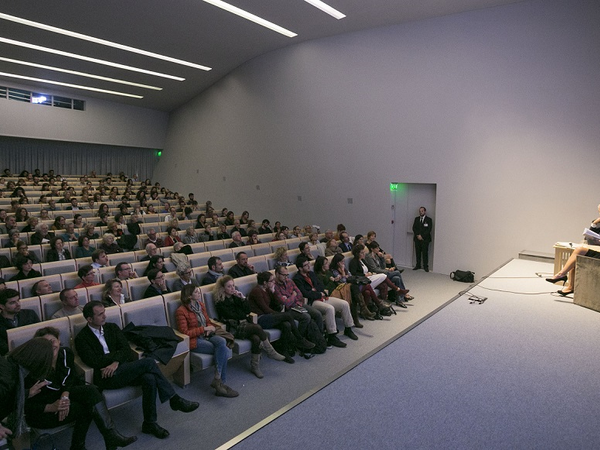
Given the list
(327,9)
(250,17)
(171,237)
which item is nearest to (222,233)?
(171,237)

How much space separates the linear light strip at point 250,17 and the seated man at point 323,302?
5.87 m

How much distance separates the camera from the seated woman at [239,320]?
4.30m

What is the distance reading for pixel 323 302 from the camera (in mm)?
5406

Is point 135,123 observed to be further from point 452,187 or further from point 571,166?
point 571,166

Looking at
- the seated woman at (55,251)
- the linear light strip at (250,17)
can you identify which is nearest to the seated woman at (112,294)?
the seated woman at (55,251)

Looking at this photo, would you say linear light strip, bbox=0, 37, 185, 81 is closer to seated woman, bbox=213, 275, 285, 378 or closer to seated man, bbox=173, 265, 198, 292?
seated man, bbox=173, 265, 198, 292

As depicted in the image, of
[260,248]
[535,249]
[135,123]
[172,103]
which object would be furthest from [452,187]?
[135,123]

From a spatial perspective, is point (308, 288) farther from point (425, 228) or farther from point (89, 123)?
point (89, 123)

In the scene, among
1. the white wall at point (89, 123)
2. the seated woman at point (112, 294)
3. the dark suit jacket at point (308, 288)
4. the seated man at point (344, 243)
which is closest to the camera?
the seated woman at point (112, 294)

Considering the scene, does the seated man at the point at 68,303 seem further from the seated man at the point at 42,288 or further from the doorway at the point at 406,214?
the doorway at the point at 406,214

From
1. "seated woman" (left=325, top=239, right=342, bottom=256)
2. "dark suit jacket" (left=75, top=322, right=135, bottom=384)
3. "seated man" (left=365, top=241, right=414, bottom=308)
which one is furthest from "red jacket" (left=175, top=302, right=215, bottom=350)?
"seated woman" (left=325, top=239, right=342, bottom=256)

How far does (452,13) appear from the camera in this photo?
8.46 meters

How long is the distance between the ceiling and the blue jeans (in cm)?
703

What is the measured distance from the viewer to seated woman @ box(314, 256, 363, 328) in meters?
5.86
